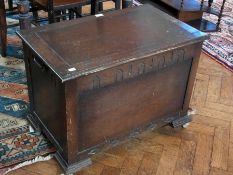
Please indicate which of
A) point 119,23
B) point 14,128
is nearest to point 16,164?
point 14,128

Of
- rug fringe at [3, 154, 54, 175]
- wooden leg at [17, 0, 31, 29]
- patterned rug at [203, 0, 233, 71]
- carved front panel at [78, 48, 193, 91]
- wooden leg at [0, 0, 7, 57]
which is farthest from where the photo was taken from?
patterned rug at [203, 0, 233, 71]

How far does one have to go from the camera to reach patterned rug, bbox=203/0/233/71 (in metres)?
2.55

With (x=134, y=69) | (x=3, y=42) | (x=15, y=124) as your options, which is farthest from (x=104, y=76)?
(x=3, y=42)

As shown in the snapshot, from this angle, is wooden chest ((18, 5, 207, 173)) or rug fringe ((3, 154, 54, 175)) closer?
wooden chest ((18, 5, 207, 173))

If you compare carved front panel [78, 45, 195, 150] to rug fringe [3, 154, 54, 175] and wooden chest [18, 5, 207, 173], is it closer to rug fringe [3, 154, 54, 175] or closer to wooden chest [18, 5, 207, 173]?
wooden chest [18, 5, 207, 173]

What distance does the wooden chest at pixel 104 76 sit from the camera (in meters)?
1.36

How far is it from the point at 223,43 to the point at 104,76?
171 cm

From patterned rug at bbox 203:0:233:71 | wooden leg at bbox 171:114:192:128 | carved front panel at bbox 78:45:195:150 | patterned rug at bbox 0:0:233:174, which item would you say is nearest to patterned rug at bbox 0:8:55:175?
patterned rug at bbox 0:0:233:174

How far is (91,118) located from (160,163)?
1.46 ft

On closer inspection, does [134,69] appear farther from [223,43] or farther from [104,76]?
[223,43]

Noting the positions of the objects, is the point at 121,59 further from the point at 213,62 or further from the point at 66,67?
the point at 213,62

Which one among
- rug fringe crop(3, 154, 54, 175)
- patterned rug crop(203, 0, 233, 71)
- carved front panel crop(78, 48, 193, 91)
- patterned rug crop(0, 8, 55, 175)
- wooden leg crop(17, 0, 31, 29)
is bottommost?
rug fringe crop(3, 154, 54, 175)

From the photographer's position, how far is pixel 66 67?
130 cm

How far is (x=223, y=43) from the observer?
2768 millimetres
